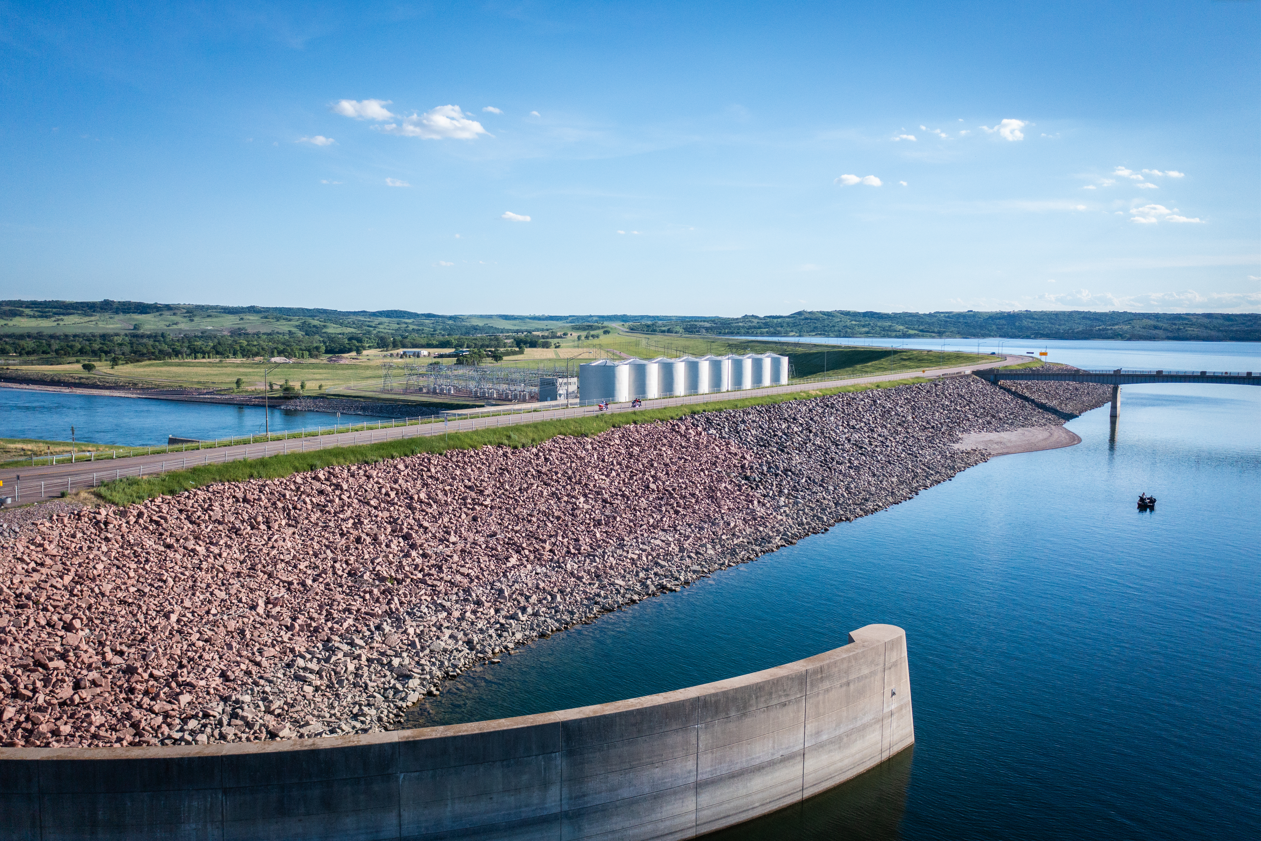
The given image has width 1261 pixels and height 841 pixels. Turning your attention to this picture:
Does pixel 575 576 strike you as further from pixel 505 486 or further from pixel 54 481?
pixel 54 481

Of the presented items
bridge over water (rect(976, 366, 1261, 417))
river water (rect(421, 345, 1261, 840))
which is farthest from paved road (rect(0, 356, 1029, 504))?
bridge over water (rect(976, 366, 1261, 417))

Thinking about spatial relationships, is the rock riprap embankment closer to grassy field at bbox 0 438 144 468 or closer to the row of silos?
grassy field at bbox 0 438 144 468

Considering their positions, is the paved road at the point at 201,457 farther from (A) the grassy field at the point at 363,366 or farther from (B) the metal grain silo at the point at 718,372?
(A) the grassy field at the point at 363,366

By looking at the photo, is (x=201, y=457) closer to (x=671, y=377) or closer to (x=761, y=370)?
(x=671, y=377)

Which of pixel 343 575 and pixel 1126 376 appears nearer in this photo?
pixel 343 575

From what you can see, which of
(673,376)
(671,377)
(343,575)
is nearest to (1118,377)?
(673,376)
